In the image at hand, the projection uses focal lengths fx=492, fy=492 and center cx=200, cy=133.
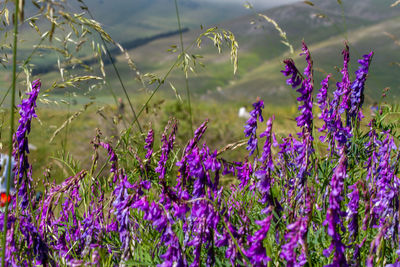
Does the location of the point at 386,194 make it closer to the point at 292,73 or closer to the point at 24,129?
the point at 292,73

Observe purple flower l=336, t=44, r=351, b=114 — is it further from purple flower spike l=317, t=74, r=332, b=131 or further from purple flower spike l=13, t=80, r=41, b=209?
purple flower spike l=13, t=80, r=41, b=209

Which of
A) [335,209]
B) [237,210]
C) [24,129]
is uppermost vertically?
[335,209]

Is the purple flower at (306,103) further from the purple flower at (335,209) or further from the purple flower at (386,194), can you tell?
the purple flower at (335,209)

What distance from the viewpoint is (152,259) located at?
76.0 inches

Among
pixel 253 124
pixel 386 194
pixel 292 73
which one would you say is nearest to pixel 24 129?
pixel 253 124

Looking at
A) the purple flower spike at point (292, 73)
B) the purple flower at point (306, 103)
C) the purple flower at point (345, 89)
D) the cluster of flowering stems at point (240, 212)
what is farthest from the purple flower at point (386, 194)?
the purple flower at point (345, 89)

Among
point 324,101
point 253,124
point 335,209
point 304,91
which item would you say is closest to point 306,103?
point 304,91

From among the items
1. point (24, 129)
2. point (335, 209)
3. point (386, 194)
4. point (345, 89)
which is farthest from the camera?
point (345, 89)

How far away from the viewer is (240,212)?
1.91 m

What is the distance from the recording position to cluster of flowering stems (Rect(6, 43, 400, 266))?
1.54m

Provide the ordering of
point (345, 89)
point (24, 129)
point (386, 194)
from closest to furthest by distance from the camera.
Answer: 1. point (386, 194)
2. point (24, 129)
3. point (345, 89)

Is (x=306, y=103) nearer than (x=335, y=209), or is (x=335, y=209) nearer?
(x=335, y=209)

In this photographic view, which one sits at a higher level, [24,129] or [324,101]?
[24,129]

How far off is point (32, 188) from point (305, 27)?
120 meters
